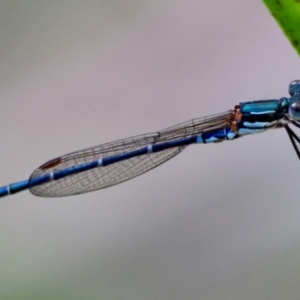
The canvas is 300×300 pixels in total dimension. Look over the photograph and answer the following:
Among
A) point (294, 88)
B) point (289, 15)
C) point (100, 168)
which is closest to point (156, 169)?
point (100, 168)

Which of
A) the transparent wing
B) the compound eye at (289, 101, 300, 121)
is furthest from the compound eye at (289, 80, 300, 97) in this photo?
the transparent wing

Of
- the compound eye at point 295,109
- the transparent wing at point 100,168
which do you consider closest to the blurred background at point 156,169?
the transparent wing at point 100,168

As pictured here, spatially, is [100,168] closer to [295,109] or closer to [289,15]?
[295,109]

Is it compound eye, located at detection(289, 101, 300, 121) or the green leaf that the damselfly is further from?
the green leaf

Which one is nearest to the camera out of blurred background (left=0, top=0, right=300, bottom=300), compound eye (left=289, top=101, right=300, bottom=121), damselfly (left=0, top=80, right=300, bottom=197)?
compound eye (left=289, top=101, right=300, bottom=121)

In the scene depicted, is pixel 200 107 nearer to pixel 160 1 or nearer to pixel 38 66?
pixel 160 1

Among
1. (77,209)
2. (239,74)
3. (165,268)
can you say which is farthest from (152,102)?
(165,268)
